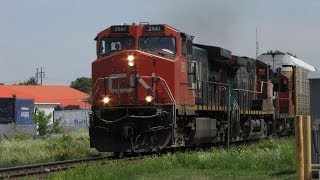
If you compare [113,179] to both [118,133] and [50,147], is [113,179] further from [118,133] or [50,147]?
[50,147]

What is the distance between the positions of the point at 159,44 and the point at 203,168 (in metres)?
4.76

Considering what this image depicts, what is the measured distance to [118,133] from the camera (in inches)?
626

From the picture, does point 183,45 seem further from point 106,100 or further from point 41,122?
point 41,122

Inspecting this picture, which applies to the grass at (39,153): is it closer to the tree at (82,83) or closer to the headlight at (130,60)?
the headlight at (130,60)

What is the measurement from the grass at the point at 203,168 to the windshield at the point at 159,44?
3487mm

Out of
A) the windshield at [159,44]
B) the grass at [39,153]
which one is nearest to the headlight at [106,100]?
the windshield at [159,44]

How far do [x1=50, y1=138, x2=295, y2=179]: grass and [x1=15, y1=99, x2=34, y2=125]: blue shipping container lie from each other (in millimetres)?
39001

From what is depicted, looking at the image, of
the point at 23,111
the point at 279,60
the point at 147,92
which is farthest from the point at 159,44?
the point at 23,111

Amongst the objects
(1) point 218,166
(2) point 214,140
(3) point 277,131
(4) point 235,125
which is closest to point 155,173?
(1) point 218,166

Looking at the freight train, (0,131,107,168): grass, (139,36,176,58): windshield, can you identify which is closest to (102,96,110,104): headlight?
the freight train

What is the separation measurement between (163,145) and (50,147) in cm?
873

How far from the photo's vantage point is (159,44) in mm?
16688

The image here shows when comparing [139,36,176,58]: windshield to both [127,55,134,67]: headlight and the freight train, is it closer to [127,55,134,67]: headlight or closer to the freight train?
the freight train

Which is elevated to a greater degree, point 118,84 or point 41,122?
point 118,84
